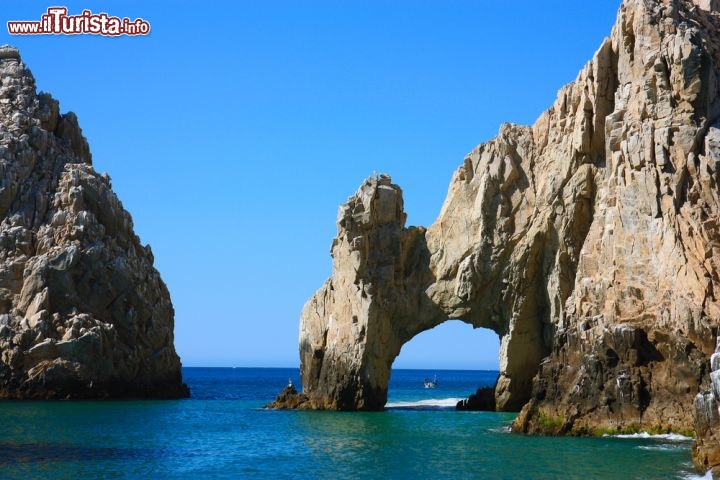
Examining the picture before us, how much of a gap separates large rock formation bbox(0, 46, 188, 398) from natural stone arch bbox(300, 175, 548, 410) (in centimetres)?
1936

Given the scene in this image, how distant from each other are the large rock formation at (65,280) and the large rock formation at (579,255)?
18114 millimetres

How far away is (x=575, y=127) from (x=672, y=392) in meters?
17.7

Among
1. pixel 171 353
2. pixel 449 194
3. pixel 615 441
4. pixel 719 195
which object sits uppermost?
pixel 449 194

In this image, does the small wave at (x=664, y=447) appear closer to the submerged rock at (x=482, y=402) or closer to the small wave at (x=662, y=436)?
the small wave at (x=662, y=436)

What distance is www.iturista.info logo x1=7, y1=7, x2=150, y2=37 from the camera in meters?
45.4

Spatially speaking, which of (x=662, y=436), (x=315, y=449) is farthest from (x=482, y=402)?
(x=315, y=449)

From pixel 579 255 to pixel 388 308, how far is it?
12.7 meters

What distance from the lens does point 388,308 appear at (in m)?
58.5

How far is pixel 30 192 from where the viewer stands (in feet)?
247

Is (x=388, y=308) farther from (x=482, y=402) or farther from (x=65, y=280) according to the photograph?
(x=65, y=280)

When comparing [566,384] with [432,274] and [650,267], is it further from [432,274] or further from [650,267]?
[432,274]

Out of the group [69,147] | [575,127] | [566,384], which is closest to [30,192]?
[69,147]

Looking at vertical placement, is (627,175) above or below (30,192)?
below

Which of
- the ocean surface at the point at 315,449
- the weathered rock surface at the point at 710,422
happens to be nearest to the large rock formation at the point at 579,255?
the ocean surface at the point at 315,449
